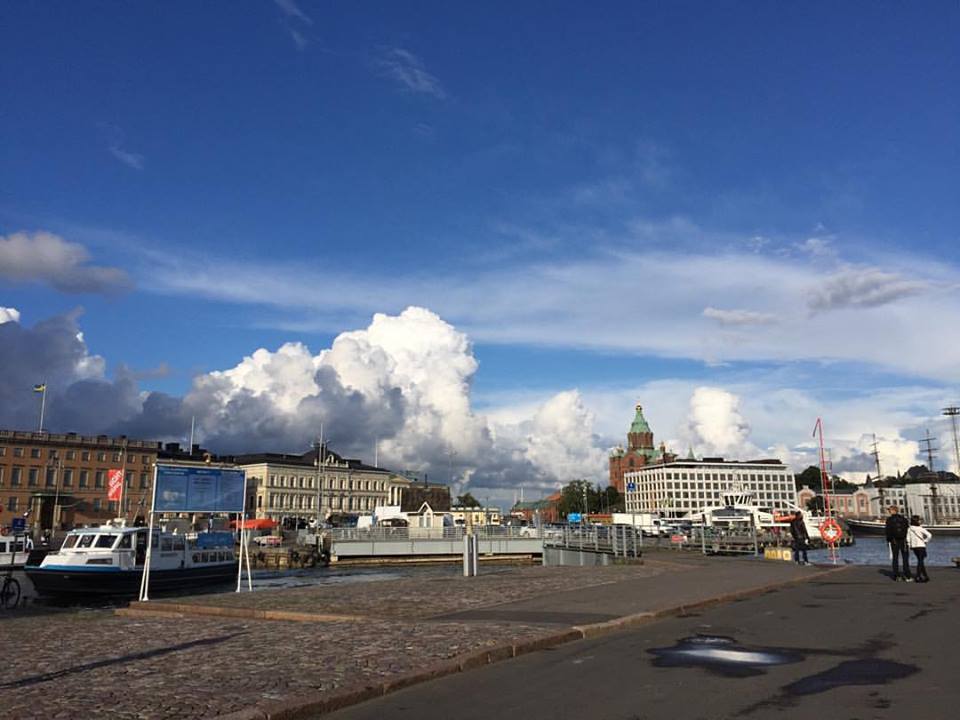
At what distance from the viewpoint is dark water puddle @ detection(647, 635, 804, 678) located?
1062 centimetres

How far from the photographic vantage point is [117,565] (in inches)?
1550

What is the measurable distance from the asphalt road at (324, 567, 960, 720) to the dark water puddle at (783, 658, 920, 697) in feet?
0.04

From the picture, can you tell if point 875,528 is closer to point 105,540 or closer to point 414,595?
point 105,540

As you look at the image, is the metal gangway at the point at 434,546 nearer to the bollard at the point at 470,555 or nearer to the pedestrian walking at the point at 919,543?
the bollard at the point at 470,555

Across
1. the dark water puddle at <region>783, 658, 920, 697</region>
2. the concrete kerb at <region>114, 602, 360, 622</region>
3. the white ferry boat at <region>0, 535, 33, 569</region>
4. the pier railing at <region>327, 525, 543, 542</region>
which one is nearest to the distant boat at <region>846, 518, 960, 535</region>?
the pier railing at <region>327, 525, 543, 542</region>

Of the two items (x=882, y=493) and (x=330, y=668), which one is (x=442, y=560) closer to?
(x=330, y=668)

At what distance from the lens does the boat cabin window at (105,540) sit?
4022 cm

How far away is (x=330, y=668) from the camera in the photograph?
34.0ft

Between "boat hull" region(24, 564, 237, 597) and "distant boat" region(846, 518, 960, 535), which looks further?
"distant boat" region(846, 518, 960, 535)

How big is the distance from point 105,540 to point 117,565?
1.73 metres

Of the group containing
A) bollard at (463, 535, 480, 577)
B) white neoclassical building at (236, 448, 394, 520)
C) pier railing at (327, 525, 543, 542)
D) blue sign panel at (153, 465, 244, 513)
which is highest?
white neoclassical building at (236, 448, 394, 520)

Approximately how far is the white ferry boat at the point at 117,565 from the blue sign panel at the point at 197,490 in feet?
52.9

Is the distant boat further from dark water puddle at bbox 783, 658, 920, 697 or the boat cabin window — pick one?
dark water puddle at bbox 783, 658, 920, 697


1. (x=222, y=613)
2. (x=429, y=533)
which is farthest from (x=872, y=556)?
(x=222, y=613)
